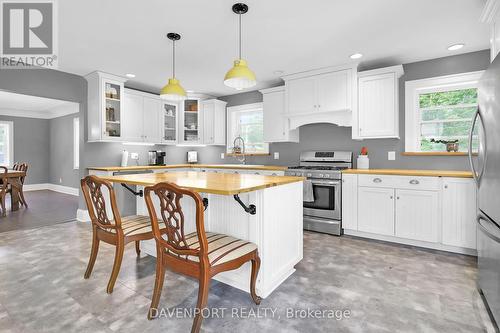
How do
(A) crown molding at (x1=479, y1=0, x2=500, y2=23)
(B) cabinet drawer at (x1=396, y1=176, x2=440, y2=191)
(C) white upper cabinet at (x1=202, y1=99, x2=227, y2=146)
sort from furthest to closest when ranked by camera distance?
(C) white upper cabinet at (x1=202, y1=99, x2=227, y2=146)
(B) cabinet drawer at (x1=396, y1=176, x2=440, y2=191)
(A) crown molding at (x1=479, y1=0, x2=500, y2=23)

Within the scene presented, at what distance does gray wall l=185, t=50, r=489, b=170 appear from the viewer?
3357 mm

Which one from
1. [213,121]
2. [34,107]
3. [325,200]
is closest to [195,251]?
[325,200]

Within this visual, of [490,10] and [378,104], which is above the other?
[490,10]

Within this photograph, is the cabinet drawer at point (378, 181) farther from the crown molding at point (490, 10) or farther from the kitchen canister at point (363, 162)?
the crown molding at point (490, 10)

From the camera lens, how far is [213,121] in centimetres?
556

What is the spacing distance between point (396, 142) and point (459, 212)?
1.25 m

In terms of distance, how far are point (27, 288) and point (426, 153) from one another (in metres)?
4.57

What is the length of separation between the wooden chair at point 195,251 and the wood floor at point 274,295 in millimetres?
226

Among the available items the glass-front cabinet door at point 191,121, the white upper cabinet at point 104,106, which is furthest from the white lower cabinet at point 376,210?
the white upper cabinet at point 104,106

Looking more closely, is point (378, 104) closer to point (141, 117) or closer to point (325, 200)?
point (325, 200)

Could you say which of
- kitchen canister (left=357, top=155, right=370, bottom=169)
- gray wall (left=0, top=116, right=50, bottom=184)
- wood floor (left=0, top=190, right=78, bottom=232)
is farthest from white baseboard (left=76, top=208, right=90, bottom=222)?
gray wall (left=0, top=116, right=50, bottom=184)

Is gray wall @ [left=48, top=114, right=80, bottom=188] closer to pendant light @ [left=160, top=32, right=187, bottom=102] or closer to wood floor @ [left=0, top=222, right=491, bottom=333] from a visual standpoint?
wood floor @ [left=0, top=222, right=491, bottom=333]

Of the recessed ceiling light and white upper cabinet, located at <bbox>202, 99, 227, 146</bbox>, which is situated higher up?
the recessed ceiling light

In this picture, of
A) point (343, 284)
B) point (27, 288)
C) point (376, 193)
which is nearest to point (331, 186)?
point (376, 193)
